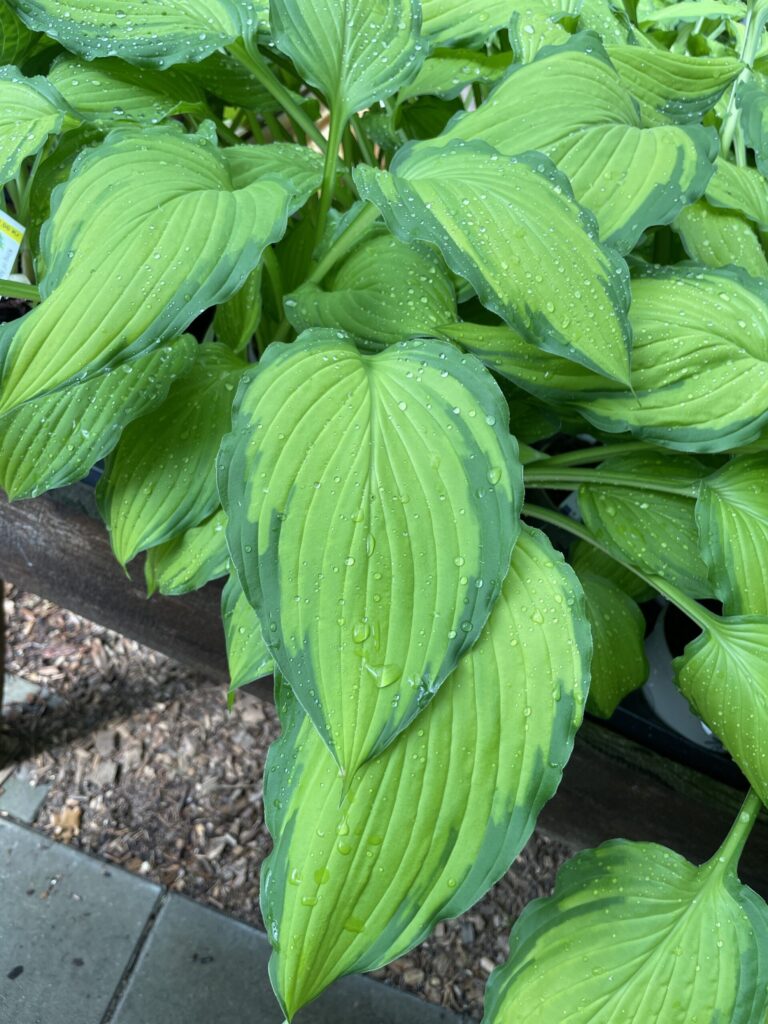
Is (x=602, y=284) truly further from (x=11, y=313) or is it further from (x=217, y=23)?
(x=11, y=313)

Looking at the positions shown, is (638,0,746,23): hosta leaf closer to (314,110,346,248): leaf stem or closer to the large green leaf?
the large green leaf

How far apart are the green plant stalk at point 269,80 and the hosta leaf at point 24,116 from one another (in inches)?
7.3

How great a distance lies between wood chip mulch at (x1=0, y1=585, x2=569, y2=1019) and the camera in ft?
3.76

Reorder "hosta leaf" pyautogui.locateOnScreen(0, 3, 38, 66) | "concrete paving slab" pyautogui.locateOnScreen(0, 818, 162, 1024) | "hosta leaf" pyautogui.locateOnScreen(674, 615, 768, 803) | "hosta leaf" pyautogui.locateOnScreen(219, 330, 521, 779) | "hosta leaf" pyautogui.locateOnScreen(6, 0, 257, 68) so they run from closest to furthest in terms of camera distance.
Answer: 1. "hosta leaf" pyautogui.locateOnScreen(219, 330, 521, 779)
2. "hosta leaf" pyautogui.locateOnScreen(674, 615, 768, 803)
3. "hosta leaf" pyautogui.locateOnScreen(6, 0, 257, 68)
4. "hosta leaf" pyautogui.locateOnScreen(0, 3, 38, 66)
5. "concrete paving slab" pyautogui.locateOnScreen(0, 818, 162, 1024)

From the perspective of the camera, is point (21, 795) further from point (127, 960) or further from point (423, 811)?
point (423, 811)

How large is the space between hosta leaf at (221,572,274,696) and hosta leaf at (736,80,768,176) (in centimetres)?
62

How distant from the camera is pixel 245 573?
55 centimetres

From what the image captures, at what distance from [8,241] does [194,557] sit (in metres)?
0.34

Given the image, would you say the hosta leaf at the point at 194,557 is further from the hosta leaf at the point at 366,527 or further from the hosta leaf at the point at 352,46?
the hosta leaf at the point at 352,46

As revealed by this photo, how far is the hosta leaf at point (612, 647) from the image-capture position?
81cm

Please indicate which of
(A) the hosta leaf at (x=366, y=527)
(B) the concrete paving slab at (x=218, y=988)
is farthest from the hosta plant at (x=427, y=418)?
(B) the concrete paving slab at (x=218, y=988)

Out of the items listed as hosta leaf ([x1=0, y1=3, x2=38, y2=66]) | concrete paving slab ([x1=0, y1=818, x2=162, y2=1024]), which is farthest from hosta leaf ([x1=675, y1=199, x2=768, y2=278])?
concrete paving slab ([x1=0, y1=818, x2=162, y2=1024])

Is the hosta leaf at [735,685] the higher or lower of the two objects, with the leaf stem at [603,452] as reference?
lower

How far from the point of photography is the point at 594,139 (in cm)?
74
